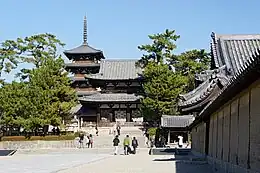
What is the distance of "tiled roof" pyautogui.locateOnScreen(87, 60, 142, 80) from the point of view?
65.2m

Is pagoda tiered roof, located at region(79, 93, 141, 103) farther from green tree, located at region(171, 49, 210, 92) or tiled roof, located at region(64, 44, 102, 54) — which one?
tiled roof, located at region(64, 44, 102, 54)

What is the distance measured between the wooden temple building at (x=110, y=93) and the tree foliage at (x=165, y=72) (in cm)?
345

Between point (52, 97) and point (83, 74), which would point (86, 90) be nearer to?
point (83, 74)

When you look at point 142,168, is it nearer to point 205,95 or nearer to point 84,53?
point 205,95

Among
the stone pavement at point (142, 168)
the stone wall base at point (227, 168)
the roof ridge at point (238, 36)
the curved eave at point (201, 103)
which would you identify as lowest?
the stone pavement at point (142, 168)

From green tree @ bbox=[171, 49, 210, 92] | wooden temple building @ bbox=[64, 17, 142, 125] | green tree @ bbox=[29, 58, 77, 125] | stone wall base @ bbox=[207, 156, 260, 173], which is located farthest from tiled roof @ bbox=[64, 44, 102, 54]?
stone wall base @ bbox=[207, 156, 260, 173]

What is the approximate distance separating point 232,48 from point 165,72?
1235 inches

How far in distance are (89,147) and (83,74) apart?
25359mm

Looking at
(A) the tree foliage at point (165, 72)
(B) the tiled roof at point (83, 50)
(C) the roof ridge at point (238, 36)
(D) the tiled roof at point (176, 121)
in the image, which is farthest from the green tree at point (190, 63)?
(C) the roof ridge at point (238, 36)

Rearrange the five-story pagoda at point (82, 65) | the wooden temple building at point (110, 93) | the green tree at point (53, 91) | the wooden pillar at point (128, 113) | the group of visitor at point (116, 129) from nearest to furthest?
the green tree at point (53, 91) → the group of visitor at point (116, 129) → the wooden temple building at point (110, 93) → the wooden pillar at point (128, 113) → the five-story pagoda at point (82, 65)

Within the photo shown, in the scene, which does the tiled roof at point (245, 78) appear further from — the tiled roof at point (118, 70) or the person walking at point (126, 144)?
the tiled roof at point (118, 70)

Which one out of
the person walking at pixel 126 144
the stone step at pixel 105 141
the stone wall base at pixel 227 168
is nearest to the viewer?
the stone wall base at pixel 227 168

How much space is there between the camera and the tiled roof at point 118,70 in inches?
2569

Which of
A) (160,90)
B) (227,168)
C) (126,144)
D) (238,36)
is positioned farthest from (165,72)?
(227,168)
